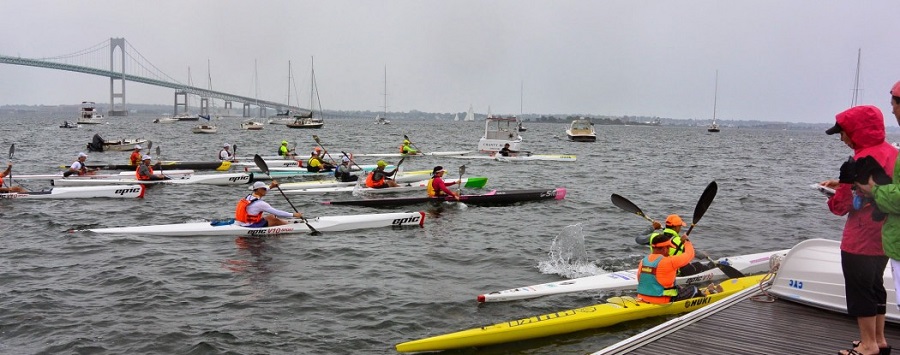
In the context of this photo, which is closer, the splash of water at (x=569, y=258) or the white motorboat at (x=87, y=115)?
the splash of water at (x=569, y=258)

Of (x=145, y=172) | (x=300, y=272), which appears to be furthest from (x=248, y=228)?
(x=145, y=172)

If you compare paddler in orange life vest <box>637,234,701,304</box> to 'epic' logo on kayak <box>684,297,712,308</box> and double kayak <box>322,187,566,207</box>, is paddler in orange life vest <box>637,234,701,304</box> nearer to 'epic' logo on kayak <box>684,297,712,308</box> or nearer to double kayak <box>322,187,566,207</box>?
'epic' logo on kayak <box>684,297,712,308</box>

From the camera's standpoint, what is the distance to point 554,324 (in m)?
8.65

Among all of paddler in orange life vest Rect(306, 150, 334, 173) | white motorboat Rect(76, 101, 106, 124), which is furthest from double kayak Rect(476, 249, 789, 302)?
white motorboat Rect(76, 101, 106, 124)

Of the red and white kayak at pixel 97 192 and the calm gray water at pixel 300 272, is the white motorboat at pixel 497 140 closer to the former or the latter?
the calm gray water at pixel 300 272

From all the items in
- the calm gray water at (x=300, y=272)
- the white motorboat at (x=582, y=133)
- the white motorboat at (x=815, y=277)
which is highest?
the white motorboat at (x=582, y=133)

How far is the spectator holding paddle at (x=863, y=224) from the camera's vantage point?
4844mm

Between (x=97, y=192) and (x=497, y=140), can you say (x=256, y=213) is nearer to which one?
(x=97, y=192)

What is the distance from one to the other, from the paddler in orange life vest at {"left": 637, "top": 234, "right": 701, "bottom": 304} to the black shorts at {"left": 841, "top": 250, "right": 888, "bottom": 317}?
318 cm

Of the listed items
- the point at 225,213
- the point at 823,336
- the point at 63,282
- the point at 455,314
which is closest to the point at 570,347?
the point at 455,314

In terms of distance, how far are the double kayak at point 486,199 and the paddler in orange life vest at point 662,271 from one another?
10427mm

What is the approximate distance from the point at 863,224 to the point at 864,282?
18.6 inches

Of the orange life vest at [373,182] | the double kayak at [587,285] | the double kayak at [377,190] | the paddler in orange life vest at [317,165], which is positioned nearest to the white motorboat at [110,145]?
the paddler in orange life vest at [317,165]

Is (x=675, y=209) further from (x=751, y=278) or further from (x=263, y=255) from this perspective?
(x=263, y=255)
